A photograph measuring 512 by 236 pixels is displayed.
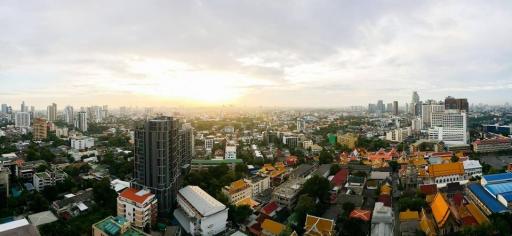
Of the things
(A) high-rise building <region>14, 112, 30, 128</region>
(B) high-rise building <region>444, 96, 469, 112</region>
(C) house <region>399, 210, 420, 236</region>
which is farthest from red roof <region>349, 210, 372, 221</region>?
(A) high-rise building <region>14, 112, 30, 128</region>

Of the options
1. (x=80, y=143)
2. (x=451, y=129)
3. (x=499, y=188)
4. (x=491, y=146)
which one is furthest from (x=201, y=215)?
(x=451, y=129)

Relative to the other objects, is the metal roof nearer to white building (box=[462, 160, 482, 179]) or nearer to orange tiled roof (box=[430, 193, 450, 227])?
orange tiled roof (box=[430, 193, 450, 227])

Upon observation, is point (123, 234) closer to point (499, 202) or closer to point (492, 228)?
point (492, 228)

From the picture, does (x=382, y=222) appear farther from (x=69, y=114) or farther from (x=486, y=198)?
(x=69, y=114)

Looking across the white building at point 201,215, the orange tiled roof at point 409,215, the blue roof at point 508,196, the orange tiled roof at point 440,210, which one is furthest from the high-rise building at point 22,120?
the blue roof at point 508,196

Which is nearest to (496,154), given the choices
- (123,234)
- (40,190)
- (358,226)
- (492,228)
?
(492,228)

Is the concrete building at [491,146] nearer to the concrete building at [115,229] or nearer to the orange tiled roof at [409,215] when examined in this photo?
the orange tiled roof at [409,215]
